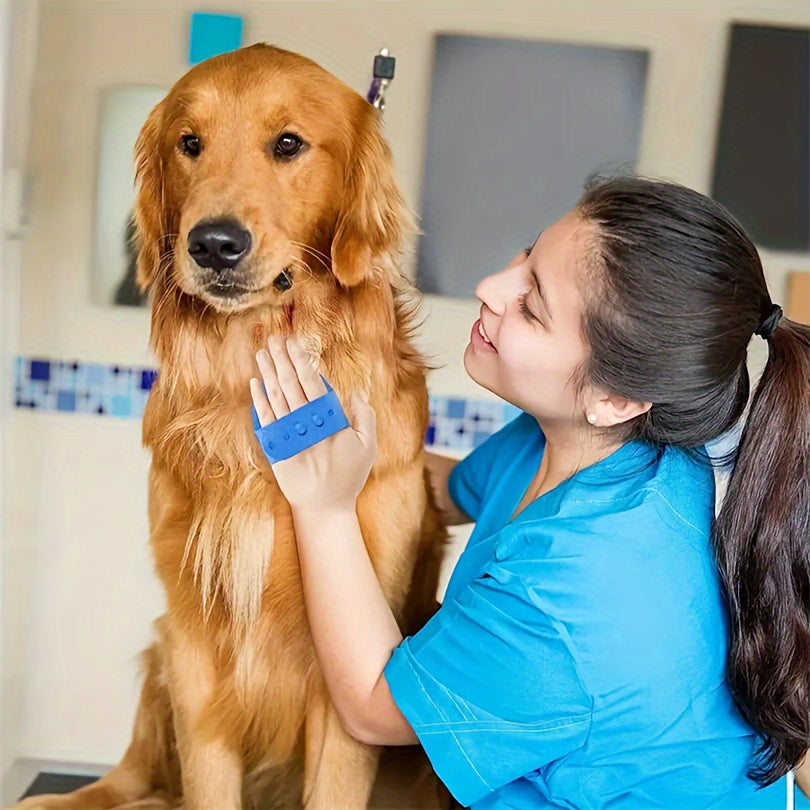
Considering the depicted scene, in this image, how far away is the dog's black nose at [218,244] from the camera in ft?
3.19

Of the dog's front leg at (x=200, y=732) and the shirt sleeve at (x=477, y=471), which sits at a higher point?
the shirt sleeve at (x=477, y=471)

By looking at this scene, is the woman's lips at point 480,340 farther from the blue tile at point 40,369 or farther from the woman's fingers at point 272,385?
the blue tile at point 40,369

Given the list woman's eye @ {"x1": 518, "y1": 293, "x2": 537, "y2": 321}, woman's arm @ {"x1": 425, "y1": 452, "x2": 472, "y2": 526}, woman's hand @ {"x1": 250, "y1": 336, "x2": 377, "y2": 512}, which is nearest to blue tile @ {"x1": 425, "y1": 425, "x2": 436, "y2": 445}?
woman's arm @ {"x1": 425, "y1": 452, "x2": 472, "y2": 526}

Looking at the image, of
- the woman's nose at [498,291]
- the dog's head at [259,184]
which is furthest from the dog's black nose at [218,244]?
the woman's nose at [498,291]

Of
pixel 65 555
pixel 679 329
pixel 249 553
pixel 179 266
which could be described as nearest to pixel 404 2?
pixel 179 266

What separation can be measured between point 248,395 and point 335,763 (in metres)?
0.48

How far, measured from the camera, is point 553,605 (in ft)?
3.16

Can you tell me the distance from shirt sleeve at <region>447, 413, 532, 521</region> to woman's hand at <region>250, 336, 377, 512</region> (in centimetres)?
32

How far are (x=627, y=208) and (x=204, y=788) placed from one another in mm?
899

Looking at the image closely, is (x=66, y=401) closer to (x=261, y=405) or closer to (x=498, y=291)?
(x=261, y=405)

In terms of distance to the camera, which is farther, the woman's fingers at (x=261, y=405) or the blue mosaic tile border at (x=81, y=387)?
the blue mosaic tile border at (x=81, y=387)

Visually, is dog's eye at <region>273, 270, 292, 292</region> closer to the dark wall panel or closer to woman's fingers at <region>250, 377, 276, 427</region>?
woman's fingers at <region>250, 377, 276, 427</region>

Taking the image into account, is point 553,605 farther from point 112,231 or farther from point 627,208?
point 112,231

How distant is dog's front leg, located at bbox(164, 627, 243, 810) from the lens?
1186mm
